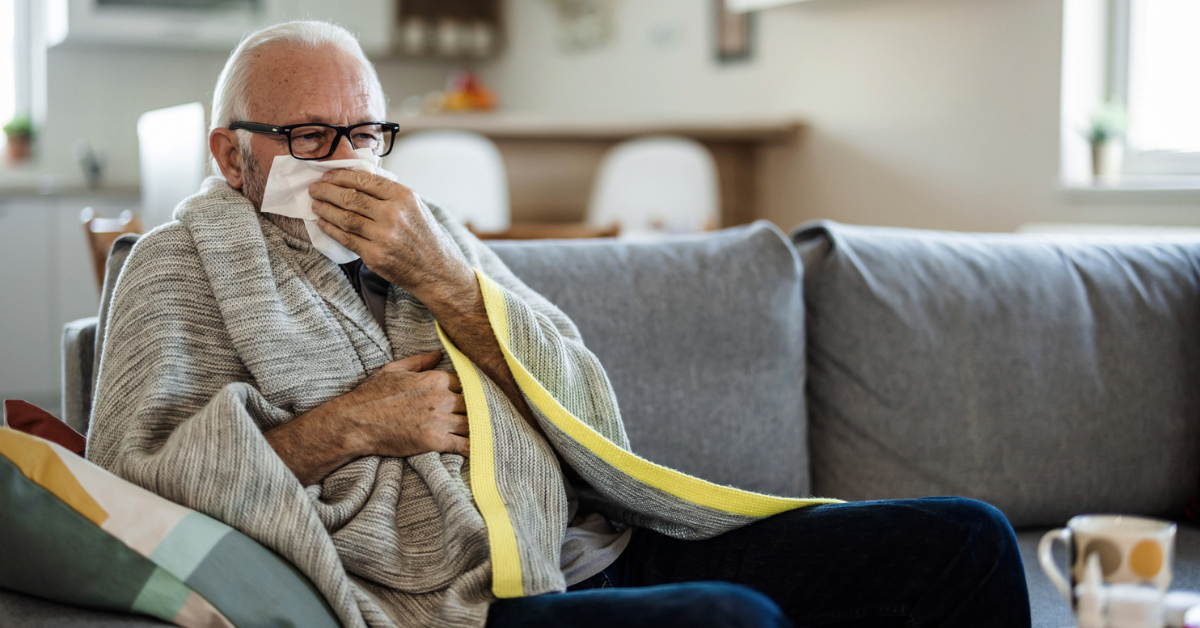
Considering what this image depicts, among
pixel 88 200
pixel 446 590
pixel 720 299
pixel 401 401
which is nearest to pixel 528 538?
pixel 446 590

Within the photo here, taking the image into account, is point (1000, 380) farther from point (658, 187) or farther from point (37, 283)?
point (37, 283)

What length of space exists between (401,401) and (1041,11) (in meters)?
2.65

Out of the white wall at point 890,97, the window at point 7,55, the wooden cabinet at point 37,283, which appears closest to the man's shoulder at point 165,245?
the white wall at point 890,97

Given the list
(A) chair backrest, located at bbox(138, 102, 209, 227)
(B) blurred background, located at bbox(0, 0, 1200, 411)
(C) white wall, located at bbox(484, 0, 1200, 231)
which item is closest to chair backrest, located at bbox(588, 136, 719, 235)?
(B) blurred background, located at bbox(0, 0, 1200, 411)

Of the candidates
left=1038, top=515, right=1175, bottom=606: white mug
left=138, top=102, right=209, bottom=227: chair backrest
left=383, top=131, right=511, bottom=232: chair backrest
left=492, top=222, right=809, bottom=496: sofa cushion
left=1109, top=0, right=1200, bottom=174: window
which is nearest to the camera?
left=1038, top=515, right=1175, bottom=606: white mug

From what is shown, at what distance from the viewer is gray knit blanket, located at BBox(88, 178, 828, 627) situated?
944mm

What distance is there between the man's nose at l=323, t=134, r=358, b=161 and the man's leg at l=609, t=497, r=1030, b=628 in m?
0.57

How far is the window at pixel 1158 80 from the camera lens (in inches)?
112

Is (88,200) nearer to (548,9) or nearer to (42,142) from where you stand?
(42,142)

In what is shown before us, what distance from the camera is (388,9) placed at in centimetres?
535

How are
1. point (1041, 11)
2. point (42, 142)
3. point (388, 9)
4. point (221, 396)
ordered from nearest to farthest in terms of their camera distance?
point (221, 396)
point (1041, 11)
point (42, 142)
point (388, 9)

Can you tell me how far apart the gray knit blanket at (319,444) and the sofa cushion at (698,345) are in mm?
286

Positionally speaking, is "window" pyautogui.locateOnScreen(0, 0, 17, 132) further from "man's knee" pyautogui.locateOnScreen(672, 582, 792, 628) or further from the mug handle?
the mug handle

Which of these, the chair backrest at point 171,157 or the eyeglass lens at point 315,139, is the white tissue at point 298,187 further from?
the chair backrest at point 171,157
